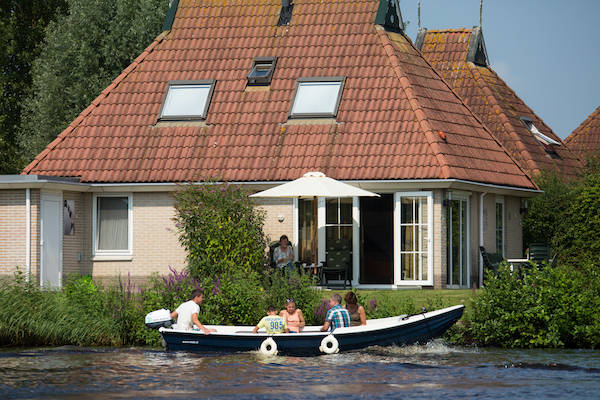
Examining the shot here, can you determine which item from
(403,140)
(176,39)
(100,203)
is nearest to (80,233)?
(100,203)

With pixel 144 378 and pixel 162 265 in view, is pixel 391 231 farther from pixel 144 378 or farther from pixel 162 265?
pixel 144 378

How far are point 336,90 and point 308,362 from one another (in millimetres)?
11460

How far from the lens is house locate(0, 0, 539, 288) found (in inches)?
1129

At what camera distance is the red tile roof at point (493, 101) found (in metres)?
36.4

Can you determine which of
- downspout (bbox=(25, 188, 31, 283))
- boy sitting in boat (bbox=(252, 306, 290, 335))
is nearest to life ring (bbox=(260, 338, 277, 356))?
boy sitting in boat (bbox=(252, 306, 290, 335))

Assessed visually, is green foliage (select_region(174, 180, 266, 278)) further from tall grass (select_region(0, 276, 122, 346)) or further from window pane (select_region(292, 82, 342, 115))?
window pane (select_region(292, 82, 342, 115))

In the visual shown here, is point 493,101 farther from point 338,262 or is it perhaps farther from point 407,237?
point 338,262

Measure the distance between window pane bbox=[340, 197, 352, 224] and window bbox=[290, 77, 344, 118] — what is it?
2520 mm

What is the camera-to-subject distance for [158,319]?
74.0 feet

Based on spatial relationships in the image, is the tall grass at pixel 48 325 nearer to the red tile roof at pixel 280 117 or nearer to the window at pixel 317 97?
the red tile roof at pixel 280 117

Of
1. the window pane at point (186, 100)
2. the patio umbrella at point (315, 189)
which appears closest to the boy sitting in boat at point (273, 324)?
the patio umbrella at point (315, 189)

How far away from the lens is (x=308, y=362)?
21.2 meters

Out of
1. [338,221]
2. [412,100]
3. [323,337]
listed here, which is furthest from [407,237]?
[323,337]

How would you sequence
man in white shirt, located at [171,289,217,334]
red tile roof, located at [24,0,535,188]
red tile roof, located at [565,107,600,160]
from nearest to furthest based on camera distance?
man in white shirt, located at [171,289,217,334]
red tile roof, located at [24,0,535,188]
red tile roof, located at [565,107,600,160]
